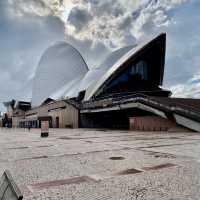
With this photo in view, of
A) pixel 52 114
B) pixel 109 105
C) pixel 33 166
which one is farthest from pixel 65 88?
pixel 33 166

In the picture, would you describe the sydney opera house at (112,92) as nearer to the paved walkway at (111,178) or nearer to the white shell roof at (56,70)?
the white shell roof at (56,70)

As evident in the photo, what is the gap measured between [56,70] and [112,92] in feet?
92.2

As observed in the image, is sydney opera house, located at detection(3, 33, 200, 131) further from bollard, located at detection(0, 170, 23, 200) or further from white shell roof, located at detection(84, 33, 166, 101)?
bollard, located at detection(0, 170, 23, 200)

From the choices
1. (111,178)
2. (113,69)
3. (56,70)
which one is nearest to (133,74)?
(113,69)

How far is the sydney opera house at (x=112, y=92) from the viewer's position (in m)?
25.9

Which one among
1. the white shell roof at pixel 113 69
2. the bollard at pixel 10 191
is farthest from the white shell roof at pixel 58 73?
the bollard at pixel 10 191

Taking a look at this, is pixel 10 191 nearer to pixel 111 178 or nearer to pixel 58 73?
pixel 111 178

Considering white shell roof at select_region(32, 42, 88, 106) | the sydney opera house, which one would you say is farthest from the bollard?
white shell roof at select_region(32, 42, 88, 106)

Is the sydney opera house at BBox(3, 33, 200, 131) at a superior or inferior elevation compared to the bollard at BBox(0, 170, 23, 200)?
superior

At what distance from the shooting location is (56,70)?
68.8 meters

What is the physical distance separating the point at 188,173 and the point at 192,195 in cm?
168

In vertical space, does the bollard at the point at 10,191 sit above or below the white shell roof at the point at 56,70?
below

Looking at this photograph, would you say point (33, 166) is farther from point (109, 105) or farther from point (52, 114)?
point (52, 114)

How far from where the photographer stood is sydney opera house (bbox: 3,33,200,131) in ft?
84.8
